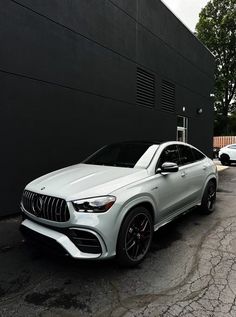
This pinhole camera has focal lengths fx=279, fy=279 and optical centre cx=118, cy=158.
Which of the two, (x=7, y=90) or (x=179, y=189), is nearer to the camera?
(x=179, y=189)

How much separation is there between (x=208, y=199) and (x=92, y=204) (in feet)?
10.9

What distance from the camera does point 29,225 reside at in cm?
343

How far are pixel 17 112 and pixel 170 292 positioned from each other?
439 cm

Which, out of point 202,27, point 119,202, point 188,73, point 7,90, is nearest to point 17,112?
point 7,90

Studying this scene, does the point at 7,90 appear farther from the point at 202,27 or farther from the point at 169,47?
the point at 202,27

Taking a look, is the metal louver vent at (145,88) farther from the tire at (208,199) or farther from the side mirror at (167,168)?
the side mirror at (167,168)

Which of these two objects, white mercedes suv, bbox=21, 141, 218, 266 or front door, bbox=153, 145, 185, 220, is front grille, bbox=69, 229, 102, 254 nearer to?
white mercedes suv, bbox=21, 141, 218, 266

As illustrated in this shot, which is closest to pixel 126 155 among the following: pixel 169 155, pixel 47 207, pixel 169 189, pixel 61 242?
pixel 169 155

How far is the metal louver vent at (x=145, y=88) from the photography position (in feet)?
32.4

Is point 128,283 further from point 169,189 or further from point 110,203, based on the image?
point 169,189

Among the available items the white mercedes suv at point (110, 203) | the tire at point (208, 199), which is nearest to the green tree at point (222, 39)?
the tire at point (208, 199)

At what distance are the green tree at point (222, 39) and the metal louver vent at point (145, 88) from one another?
2913cm

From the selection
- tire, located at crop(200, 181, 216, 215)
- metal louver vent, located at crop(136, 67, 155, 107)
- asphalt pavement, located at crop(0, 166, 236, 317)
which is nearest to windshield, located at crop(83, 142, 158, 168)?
asphalt pavement, located at crop(0, 166, 236, 317)

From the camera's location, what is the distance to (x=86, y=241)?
3.04 metres
